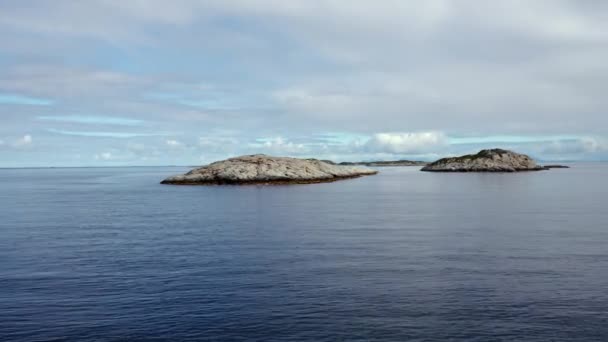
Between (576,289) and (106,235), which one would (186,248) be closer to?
(106,235)

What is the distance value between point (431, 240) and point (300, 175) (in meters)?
92.1

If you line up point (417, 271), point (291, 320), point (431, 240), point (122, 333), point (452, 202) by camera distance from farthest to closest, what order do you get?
point (452, 202) → point (431, 240) → point (417, 271) → point (291, 320) → point (122, 333)

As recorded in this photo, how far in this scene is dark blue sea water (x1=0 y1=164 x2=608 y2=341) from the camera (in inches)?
719

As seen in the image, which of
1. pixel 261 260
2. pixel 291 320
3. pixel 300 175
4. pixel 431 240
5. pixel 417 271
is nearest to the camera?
pixel 291 320

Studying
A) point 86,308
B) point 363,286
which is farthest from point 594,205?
point 86,308

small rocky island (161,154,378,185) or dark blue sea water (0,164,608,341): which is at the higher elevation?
small rocky island (161,154,378,185)

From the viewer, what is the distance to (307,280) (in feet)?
82.3

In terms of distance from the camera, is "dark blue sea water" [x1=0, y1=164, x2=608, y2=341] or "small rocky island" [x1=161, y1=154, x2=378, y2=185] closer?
"dark blue sea water" [x1=0, y1=164, x2=608, y2=341]

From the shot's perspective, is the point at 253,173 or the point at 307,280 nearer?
the point at 307,280

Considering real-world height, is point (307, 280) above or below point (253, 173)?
below

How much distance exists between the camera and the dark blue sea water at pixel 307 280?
18.3 meters

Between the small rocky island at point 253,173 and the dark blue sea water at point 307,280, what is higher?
the small rocky island at point 253,173

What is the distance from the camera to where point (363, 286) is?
2386 cm

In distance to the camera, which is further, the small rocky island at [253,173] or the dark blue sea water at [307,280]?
the small rocky island at [253,173]
